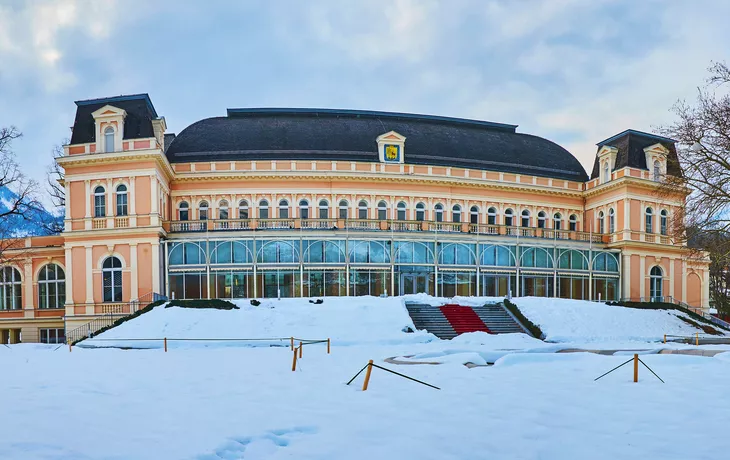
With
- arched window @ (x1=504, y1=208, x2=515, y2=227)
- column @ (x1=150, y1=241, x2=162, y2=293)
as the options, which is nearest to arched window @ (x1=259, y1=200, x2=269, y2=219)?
column @ (x1=150, y1=241, x2=162, y2=293)

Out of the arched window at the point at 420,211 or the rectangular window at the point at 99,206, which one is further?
the arched window at the point at 420,211

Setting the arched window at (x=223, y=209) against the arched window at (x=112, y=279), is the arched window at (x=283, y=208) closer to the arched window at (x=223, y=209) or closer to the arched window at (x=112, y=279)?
the arched window at (x=223, y=209)

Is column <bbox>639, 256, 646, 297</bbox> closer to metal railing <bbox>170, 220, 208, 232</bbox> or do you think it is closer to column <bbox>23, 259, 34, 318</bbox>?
metal railing <bbox>170, 220, 208, 232</bbox>

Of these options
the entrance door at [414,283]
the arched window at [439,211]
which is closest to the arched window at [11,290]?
the entrance door at [414,283]

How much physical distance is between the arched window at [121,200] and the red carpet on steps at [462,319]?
864 inches

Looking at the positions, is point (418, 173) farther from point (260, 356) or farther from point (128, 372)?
point (128, 372)

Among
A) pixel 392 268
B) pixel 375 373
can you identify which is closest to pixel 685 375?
pixel 375 373

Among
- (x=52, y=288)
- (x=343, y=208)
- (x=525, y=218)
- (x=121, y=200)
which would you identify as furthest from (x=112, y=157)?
(x=525, y=218)

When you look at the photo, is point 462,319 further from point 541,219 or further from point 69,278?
point 69,278

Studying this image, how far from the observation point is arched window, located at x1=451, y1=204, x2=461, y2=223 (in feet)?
152

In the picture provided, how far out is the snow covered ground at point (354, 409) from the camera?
8.09 metres

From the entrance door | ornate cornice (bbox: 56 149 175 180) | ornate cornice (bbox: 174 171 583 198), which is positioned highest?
ornate cornice (bbox: 56 149 175 180)

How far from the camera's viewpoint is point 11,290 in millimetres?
40875

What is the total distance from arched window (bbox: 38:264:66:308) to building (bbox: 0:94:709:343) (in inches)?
4.4
